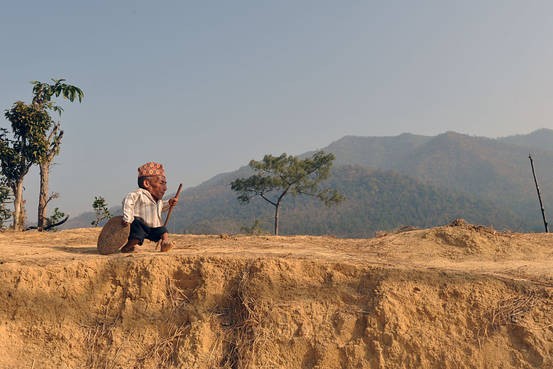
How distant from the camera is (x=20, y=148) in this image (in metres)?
13.8

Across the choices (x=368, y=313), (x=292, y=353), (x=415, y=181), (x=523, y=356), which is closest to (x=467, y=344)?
(x=523, y=356)

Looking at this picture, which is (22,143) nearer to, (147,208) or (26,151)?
(26,151)

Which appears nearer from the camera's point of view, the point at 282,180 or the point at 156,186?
the point at 156,186

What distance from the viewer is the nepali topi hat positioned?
7473 mm

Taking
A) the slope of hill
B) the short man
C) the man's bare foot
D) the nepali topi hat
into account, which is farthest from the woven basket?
the slope of hill

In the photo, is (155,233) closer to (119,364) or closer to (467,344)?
(119,364)

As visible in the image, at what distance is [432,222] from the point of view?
105 m

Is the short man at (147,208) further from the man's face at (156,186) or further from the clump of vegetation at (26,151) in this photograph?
the clump of vegetation at (26,151)

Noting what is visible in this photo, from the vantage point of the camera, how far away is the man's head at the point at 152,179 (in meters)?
7.40

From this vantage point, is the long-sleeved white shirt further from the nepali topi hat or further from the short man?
the nepali topi hat

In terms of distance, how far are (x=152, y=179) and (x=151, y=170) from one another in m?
0.23

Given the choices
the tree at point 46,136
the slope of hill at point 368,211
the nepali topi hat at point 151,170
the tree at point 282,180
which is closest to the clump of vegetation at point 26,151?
the tree at point 46,136

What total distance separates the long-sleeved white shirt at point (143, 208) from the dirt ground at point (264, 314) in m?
1.00

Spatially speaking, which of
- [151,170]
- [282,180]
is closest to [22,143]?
[151,170]
